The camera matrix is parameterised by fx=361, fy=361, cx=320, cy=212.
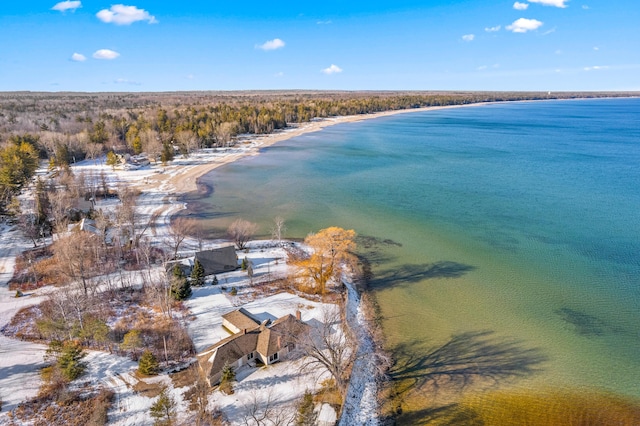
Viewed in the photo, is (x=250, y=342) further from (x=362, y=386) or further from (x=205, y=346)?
(x=362, y=386)

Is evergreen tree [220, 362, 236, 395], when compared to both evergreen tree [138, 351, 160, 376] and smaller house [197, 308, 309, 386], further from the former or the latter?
evergreen tree [138, 351, 160, 376]

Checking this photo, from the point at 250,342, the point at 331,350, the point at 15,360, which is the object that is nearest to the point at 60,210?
the point at 15,360

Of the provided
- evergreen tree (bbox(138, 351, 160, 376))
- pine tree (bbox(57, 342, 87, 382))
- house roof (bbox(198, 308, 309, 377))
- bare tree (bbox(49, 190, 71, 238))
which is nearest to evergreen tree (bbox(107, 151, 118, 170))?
bare tree (bbox(49, 190, 71, 238))

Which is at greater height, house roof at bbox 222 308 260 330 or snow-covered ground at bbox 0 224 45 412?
house roof at bbox 222 308 260 330

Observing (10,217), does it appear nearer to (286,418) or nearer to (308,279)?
(308,279)

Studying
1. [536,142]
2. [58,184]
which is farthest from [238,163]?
[536,142]

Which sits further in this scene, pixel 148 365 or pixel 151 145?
pixel 151 145

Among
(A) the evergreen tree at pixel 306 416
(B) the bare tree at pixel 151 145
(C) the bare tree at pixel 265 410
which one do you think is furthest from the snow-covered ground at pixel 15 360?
(B) the bare tree at pixel 151 145
